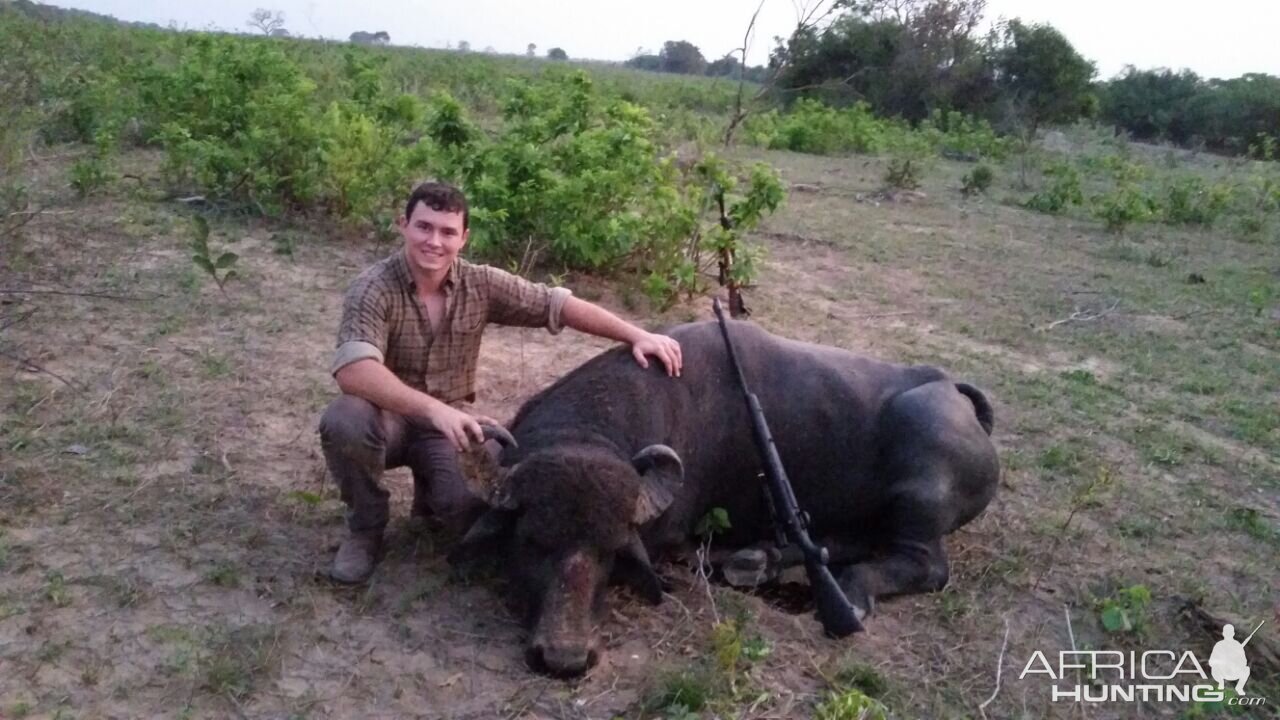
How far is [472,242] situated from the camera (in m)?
6.92

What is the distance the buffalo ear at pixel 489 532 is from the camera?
368cm

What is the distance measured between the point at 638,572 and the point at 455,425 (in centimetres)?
81

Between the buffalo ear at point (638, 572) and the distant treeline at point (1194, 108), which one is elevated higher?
the distant treeline at point (1194, 108)

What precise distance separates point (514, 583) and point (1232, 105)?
2979 cm

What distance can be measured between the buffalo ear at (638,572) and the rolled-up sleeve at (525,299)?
105cm

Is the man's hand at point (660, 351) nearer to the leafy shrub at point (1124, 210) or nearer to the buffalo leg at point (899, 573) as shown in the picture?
the buffalo leg at point (899, 573)

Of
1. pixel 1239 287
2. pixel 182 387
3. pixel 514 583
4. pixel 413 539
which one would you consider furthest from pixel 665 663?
pixel 1239 287

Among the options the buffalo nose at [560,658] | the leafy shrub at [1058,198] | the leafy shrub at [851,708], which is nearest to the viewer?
the leafy shrub at [851,708]

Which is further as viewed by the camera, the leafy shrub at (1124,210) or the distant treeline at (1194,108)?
the distant treeline at (1194,108)

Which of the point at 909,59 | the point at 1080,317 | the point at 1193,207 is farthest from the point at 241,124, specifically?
the point at 909,59

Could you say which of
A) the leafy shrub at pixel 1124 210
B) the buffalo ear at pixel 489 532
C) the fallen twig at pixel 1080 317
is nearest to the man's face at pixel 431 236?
the buffalo ear at pixel 489 532

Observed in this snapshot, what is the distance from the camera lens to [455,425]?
3719 mm

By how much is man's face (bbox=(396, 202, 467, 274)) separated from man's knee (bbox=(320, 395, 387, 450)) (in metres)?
0.57

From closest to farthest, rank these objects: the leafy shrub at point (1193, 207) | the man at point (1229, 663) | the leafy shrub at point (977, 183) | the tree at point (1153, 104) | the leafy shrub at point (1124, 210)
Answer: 1. the man at point (1229, 663)
2. the leafy shrub at point (1124, 210)
3. the leafy shrub at point (1193, 207)
4. the leafy shrub at point (977, 183)
5. the tree at point (1153, 104)
